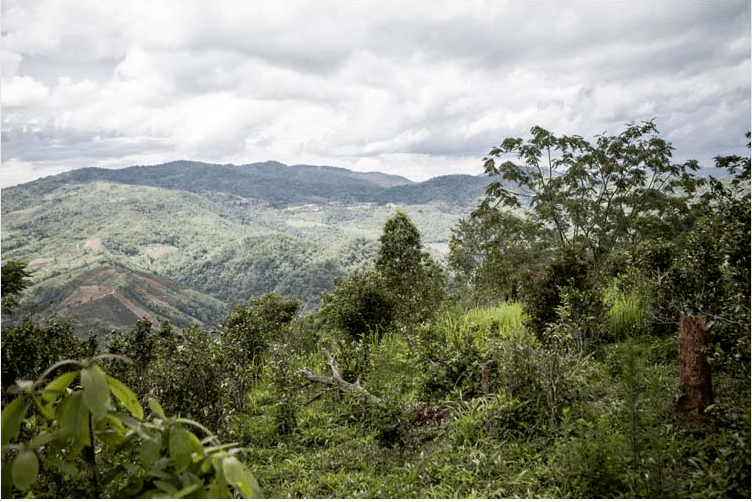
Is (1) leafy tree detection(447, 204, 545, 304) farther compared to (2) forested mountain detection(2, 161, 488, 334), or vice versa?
(2) forested mountain detection(2, 161, 488, 334)

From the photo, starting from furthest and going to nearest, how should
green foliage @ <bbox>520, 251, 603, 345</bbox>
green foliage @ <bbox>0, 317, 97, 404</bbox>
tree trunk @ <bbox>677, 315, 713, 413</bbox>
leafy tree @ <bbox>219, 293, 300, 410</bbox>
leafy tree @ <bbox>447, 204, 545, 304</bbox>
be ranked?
leafy tree @ <bbox>447, 204, 545, 304</bbox> → green foliage @ <bbox>520, 251, 603, 345</bbox> → leafy tree @ <bbox>219, 293, 300, 410</bbox> → green foliage @ <bbox>0, 317, 97, 404</bbox> → tree trunk @ <bbox>677, 315, 713, 413</bbox>

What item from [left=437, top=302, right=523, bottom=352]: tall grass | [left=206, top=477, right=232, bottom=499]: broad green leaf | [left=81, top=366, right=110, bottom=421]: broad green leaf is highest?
[left=81, top=366, right=110, bottom=421]: broad green leaf

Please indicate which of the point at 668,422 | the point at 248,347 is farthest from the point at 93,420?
the point at 248,347

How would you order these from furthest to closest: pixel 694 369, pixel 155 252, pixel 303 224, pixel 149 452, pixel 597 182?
pixel 303 224, pixel 155 252, pixel 597 182, pixel 694 369, pixel 149 452

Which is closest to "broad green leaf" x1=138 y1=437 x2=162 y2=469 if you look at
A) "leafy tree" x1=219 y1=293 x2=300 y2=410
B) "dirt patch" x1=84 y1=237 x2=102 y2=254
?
"leafy tree" x1=219 y1=293 x2=300 y2=410

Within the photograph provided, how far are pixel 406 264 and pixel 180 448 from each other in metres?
7.61

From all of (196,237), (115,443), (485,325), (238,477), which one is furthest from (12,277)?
(196,237)

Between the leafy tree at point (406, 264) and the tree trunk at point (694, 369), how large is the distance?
5.08 m

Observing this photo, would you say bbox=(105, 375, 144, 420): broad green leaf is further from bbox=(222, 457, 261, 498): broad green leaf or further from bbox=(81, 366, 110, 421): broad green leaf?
bbox=(222, 457, 261, 498): broad green leaf

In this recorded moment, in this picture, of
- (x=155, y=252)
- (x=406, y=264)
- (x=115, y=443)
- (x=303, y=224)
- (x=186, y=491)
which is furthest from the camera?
(x=303, y=224)

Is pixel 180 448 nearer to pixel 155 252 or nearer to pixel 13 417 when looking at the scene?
pixel 13 417

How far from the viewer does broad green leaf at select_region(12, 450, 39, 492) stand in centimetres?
107

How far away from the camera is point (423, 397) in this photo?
462cm

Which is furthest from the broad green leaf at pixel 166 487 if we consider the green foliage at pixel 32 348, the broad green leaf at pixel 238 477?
the green foliage at pixel 32 348
